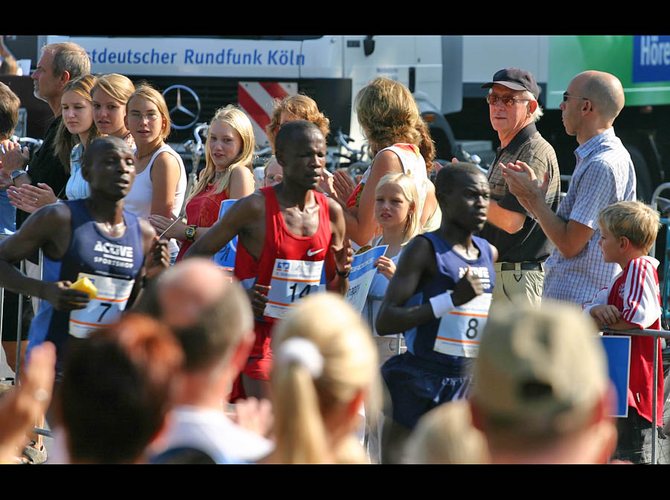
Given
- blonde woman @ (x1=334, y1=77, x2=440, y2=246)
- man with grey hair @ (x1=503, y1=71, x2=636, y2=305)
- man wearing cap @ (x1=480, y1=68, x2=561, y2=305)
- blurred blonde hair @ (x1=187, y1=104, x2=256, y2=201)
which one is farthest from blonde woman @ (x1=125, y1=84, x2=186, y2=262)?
man with grey hair @ (x1=503, y1=71, x2=636, y2=305)

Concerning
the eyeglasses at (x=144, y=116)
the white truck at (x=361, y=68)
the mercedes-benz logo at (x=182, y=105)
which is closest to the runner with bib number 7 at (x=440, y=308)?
the eyeglasses at (x=144, y=116)

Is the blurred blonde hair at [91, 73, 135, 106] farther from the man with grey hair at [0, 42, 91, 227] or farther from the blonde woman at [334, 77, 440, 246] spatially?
the blonde woman at [334, 77, 440, 246]

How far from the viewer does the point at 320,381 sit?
8.95ft

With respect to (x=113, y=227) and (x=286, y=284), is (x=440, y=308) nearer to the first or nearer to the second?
(x=286, y=284)

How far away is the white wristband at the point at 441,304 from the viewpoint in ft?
15.2

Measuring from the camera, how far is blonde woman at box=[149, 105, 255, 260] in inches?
247

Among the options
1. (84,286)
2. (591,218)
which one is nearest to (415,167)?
(591,218)

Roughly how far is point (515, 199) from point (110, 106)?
2226 millimetres

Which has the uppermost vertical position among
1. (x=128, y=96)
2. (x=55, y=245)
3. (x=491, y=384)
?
(x=128, y=96)

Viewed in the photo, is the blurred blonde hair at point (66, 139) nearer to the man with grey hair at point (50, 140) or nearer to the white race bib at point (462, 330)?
the man with grey hair at point (50, 140)

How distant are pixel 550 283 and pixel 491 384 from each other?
3.61m

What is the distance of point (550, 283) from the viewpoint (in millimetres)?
5922
